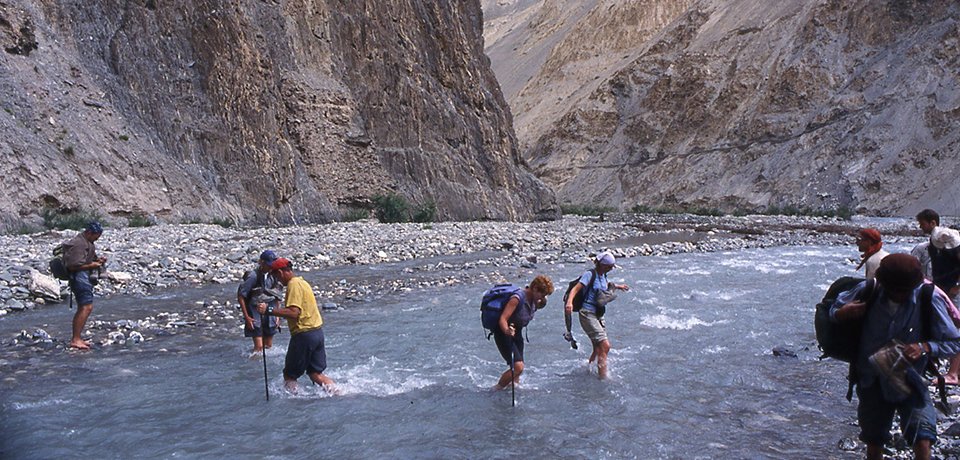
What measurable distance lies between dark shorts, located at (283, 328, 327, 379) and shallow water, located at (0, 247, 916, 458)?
0.35 meters

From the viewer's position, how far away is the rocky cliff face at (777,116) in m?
59.2

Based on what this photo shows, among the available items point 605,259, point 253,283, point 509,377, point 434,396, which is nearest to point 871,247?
point 605,259

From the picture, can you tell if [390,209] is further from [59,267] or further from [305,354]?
[305,354]

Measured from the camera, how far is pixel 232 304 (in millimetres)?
13797

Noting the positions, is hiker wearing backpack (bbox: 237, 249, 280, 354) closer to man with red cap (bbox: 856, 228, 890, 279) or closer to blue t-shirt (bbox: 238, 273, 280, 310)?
blue t-shirt (bbox: 238, 273, 280, 310)

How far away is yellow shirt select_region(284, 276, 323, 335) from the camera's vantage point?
7.61 m

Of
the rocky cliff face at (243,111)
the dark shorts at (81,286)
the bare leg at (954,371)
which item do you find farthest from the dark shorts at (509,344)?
the rocky cliff face at (243,111)

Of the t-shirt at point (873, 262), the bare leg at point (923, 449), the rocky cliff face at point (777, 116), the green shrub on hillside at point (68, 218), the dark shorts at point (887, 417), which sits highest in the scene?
the t-shirt at point (873, 262)

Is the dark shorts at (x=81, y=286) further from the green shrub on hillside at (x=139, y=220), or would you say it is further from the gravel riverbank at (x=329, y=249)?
the green shrub on hillside at (x=139, y=220)

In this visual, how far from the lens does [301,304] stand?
7641 millimetres

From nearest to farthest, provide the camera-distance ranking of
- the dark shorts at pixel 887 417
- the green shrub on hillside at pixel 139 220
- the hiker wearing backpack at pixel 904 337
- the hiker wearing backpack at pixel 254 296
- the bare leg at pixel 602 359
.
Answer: the hiker wearing backpack at pixel 904 337
the dark shorts at pixel 887 417
the bare leg at pixel 602 359
the hiker wearing backpack at pixel 254 296
the green shrub on hillside at pixel 139 220

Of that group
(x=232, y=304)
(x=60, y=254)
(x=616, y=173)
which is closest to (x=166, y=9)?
(x=232, y=304)

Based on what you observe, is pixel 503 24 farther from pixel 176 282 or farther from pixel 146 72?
pixel 176 282

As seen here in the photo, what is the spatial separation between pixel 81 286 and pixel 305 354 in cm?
377
